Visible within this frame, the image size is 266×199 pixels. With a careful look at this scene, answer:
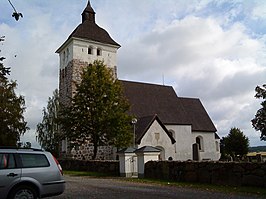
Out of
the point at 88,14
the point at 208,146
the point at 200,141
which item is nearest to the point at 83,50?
the point at 88,14

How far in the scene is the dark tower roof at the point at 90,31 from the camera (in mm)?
39250

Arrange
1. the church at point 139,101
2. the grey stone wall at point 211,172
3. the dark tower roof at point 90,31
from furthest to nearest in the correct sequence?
the dark tower roof at point 90,31 → the church at point 139,101 → the grey stone wall at point 211,172

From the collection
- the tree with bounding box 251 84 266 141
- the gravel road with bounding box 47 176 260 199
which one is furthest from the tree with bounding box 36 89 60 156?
the gravel road with bounding box 47 176 260 199

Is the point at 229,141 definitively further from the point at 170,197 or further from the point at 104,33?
the point at 170,197

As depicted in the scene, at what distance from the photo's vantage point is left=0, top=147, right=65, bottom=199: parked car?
874 centimetres

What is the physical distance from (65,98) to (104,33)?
389 inches

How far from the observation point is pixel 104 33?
4194cm

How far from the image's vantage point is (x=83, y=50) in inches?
1535

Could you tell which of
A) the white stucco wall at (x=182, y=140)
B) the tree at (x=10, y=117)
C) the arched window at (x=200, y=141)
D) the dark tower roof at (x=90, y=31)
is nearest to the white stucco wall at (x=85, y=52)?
the dark tower roof at (x=90, y=31)

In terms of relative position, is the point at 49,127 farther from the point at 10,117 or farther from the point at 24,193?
the point at 24,193

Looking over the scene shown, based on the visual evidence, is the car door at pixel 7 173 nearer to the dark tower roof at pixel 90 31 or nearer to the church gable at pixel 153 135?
the church gable at pixel 153 135

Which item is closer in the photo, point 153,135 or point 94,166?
point 94,166

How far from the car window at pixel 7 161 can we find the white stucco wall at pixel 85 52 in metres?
30.1

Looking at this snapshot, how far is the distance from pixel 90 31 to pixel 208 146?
2129 cm
